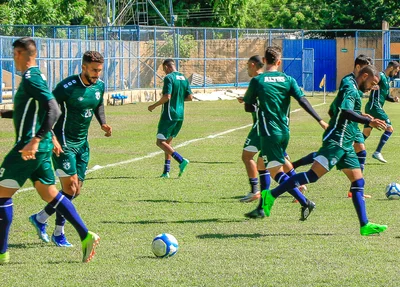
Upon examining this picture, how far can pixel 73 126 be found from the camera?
922 centimetres

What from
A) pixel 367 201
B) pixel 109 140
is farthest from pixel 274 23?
pixel 367 201

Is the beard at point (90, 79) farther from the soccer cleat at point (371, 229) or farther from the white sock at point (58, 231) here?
the soccer cleat at point (371, 229)

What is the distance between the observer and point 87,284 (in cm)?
697

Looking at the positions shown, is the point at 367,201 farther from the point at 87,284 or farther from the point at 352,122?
the point at 87,284

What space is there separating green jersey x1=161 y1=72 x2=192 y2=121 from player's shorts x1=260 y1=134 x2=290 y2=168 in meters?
4.77

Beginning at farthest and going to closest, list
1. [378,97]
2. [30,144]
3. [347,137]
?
[378,97], [347,137], [30,144]

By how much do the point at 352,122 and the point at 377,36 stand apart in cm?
4004

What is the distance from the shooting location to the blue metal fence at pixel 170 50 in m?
33.2

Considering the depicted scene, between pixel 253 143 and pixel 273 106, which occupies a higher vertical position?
pixel 273 106

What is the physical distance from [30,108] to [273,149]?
3.49m

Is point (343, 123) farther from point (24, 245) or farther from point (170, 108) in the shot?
point (170, 108)

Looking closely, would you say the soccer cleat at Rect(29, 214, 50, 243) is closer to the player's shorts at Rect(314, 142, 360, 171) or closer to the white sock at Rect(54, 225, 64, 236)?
the white sock at Rect(54, 225, 64, 236)

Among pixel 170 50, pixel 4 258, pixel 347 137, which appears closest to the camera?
pixel 4 258

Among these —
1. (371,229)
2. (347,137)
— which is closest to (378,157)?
(347,137)
